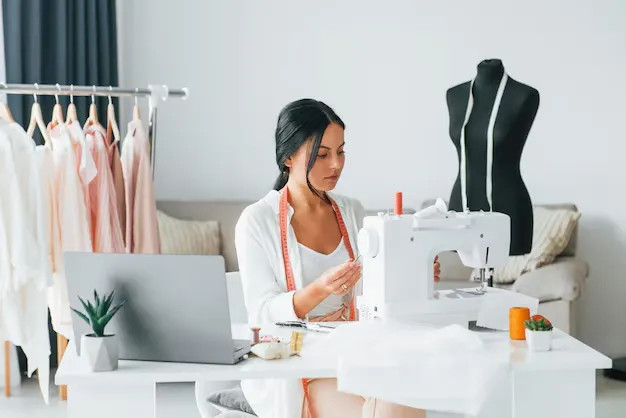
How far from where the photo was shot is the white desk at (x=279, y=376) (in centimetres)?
184

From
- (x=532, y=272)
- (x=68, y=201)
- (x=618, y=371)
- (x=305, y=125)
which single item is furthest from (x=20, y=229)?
(x=618, y=371)

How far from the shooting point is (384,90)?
5266 millimetres

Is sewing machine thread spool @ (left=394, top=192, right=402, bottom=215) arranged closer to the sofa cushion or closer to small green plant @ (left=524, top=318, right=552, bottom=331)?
small green plant @ (left=524, top=318, right=552, bottom=331)

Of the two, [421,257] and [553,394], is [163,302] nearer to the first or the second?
[421,257]

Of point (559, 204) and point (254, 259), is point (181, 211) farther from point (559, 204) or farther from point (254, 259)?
point (254, 259)

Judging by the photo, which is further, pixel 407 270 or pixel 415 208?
pixel 415 208

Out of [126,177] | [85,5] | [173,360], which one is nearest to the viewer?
[173,360]

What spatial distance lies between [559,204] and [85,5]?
269cm

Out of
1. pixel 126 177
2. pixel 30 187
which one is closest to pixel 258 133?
pixel 126 177

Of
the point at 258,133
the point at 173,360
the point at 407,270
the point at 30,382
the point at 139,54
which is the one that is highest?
the point at 139,54

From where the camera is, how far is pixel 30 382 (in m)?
4.49

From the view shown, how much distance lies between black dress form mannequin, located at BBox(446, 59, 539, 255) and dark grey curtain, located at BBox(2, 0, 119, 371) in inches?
93.1

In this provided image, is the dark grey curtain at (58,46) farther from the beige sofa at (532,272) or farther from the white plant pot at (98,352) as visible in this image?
the white plant pot at (98,352)

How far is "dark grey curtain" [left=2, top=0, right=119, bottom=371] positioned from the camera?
4.41m
